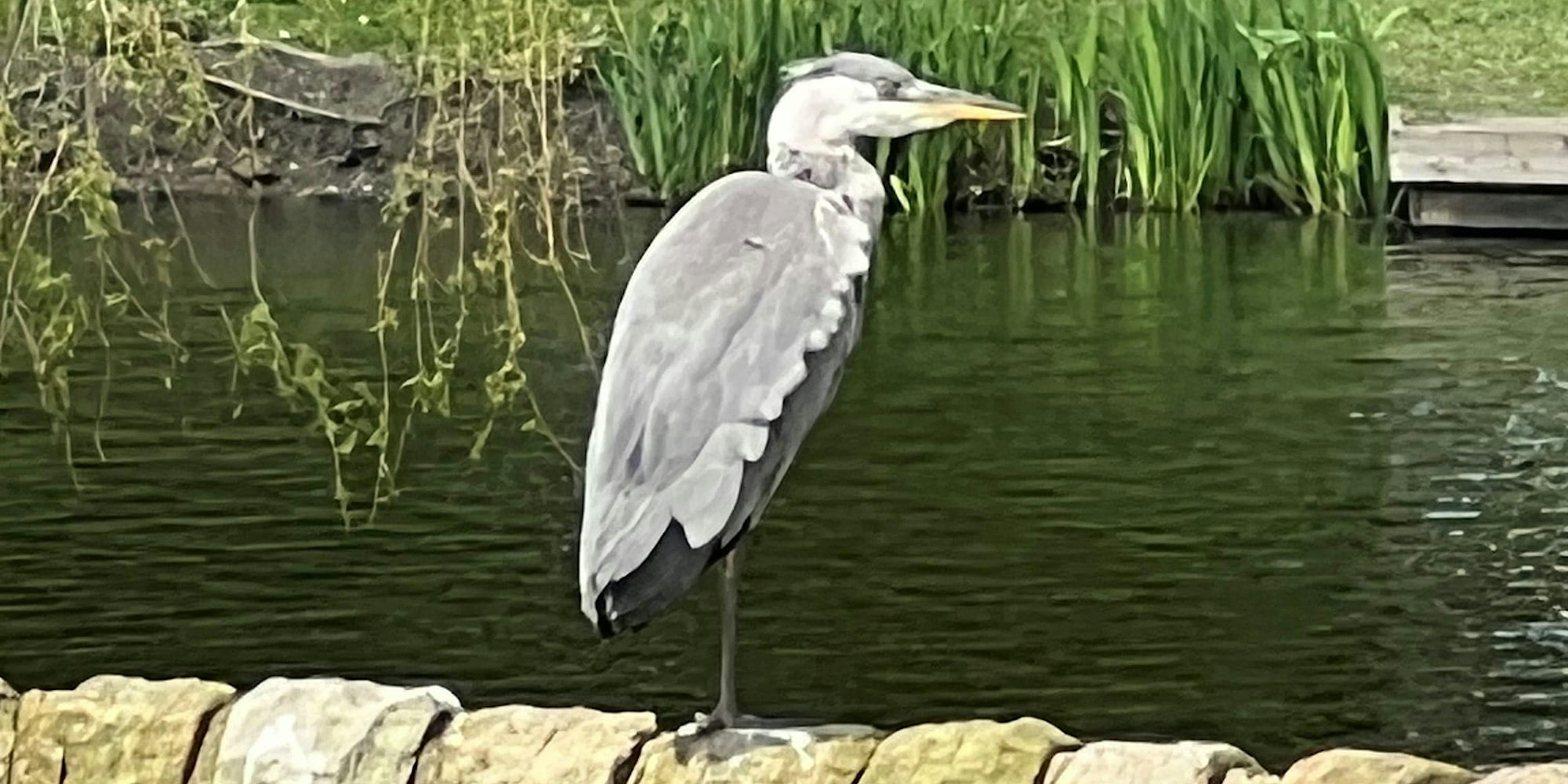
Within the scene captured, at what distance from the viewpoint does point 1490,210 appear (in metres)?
9.23

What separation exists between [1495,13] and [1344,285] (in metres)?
4.31

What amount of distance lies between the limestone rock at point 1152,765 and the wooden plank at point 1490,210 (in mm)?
7031

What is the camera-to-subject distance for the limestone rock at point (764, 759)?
2547 millimetres

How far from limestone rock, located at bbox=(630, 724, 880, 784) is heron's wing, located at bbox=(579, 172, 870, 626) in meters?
0.15

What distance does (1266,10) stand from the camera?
950 centimetres

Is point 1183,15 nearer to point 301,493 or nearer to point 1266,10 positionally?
point 1266,10

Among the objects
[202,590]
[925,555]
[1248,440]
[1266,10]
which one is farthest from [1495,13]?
[202,590]

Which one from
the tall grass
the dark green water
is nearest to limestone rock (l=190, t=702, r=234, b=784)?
the dark green water

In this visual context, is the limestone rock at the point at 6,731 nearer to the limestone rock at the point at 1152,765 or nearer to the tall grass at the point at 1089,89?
the limestone rock at the point at 1152,765

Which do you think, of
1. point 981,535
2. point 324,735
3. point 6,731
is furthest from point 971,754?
point 981,535

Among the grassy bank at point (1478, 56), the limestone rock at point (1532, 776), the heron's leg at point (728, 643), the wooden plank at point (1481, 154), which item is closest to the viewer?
the limestone rock at point (1532, 776)

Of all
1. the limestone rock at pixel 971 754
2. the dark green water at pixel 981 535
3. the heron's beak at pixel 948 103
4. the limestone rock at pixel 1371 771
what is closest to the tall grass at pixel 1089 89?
the dark green water at pixel 981 535

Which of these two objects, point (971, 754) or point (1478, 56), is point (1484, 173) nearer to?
point (1478, 56)

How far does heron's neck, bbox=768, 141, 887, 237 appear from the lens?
2.83 meters
